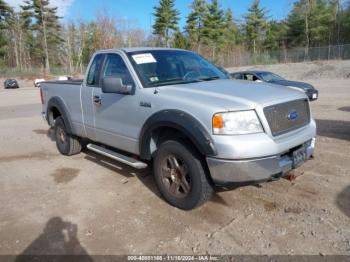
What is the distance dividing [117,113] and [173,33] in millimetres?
57320

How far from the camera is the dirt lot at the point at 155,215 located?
3.18 m

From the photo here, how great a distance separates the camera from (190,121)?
3.42m

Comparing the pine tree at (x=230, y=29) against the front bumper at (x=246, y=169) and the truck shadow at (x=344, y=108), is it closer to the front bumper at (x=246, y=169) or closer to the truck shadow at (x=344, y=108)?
the truck shadow at (x=344, y=108)

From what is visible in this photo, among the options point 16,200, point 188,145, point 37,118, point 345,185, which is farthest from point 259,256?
point 37,118

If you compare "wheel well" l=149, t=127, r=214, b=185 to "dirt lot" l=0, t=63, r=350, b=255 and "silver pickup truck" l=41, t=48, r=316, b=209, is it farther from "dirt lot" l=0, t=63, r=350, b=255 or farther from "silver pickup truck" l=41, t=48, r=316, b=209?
"dirt lot" l=0, t=63, r=350, b=255

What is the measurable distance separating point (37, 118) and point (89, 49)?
49821 millimetres

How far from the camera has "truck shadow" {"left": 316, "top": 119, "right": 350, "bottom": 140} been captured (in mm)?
7027

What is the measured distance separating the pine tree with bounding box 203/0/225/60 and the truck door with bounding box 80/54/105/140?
173ft

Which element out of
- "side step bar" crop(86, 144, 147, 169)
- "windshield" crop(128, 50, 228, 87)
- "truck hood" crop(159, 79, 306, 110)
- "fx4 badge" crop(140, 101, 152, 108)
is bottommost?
"side step bar" crop(86, 144, 147, 169)

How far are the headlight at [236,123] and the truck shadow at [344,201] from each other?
150 cm

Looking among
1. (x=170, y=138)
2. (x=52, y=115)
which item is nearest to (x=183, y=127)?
(x=170, y=138)

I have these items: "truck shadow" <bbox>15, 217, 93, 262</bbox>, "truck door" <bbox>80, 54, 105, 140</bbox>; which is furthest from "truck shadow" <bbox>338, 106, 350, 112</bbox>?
"truck shadow" <bbox>15, 217, 93, 262</bbox>

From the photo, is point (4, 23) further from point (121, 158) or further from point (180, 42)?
point (121, 158)

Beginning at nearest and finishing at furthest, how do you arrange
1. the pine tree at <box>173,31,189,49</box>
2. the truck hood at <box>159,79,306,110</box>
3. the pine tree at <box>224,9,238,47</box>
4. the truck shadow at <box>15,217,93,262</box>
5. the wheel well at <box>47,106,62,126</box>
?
the truck shadow at <box>15,217,93,262</box> < the truck hood at <box>159,79,306,110</box> < the wheel well at <box>47,106,62,126</box> < the pine tree at <box>173,31,189,49</box> < the pine tree at <box>224,9,238,47</box>
